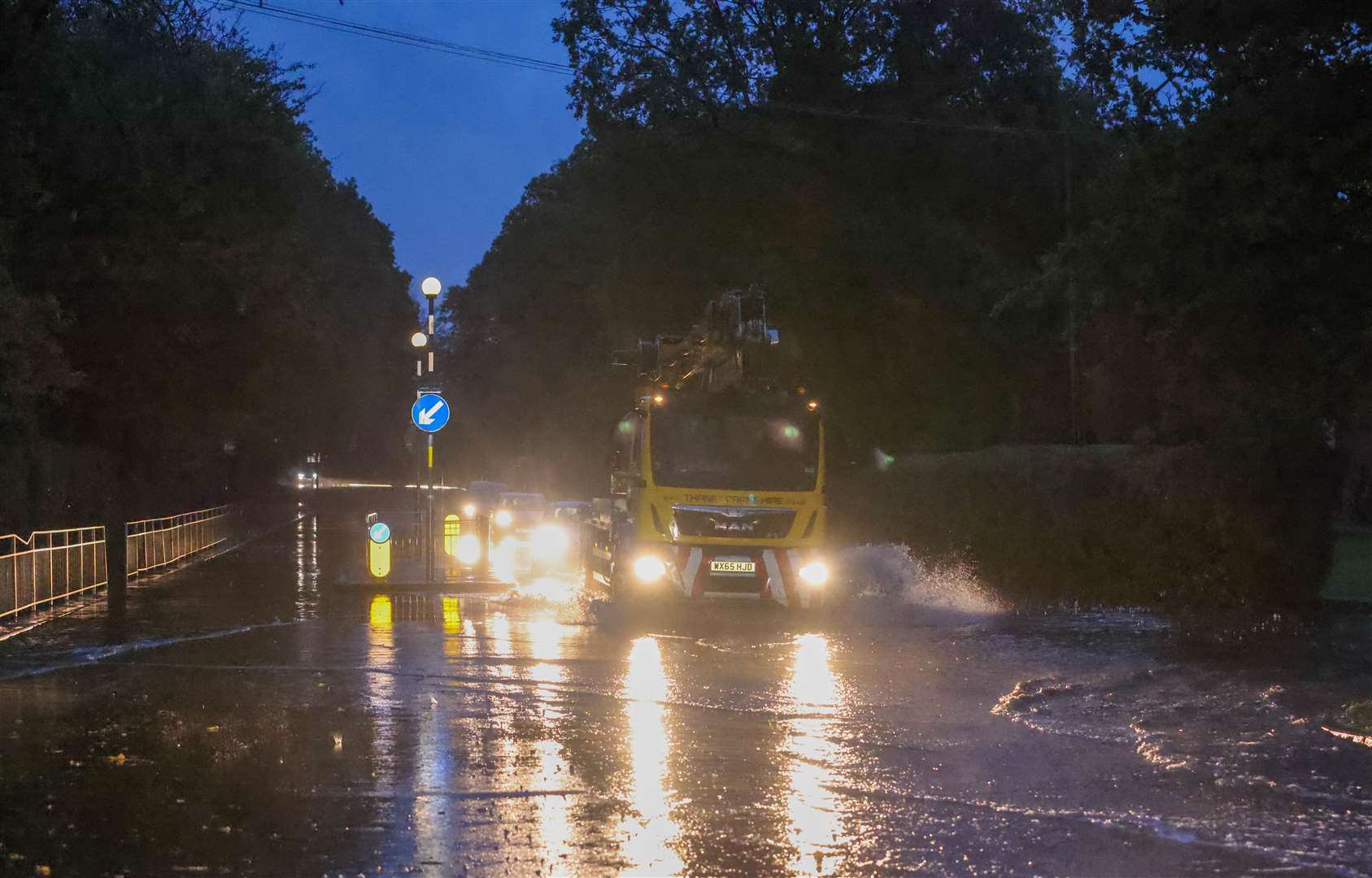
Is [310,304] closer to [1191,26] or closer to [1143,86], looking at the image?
[1143,86]

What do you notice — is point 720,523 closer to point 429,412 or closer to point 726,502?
point 726,502

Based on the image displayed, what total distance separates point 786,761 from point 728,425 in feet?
40.9

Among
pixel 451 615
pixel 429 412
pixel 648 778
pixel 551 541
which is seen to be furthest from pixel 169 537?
pixel 648 778

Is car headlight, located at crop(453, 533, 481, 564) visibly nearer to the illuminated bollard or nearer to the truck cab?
the illuminated bollard

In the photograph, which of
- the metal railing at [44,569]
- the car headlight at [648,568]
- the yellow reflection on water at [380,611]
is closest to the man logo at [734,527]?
the car headlight at [648,568]

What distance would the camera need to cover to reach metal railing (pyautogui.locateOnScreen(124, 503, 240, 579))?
3038cm

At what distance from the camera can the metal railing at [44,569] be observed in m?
20.3

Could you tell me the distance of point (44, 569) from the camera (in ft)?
72.8

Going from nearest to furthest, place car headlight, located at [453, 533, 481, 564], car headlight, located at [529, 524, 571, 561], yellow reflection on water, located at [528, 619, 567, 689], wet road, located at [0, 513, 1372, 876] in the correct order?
wet road, located at [0, 513, 1372, 876] < yellow reflection on water, located at [528, 619, 567, 689] < car headlight, located at [453, 533, 481, 564] < car headlight, located at [529, 524, 571, 561]

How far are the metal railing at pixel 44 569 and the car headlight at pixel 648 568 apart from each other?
7.94 metres

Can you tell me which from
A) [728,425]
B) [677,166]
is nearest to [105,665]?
[728,425]

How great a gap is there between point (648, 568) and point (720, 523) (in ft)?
3.81

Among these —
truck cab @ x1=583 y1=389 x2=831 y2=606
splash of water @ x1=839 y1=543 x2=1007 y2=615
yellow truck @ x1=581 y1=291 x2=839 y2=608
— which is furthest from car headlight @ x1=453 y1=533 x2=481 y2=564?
truck cab @ x1=583 y1=389 x2=831 y2=606

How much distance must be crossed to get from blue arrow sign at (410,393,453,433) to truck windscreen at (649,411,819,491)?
17.8ft
